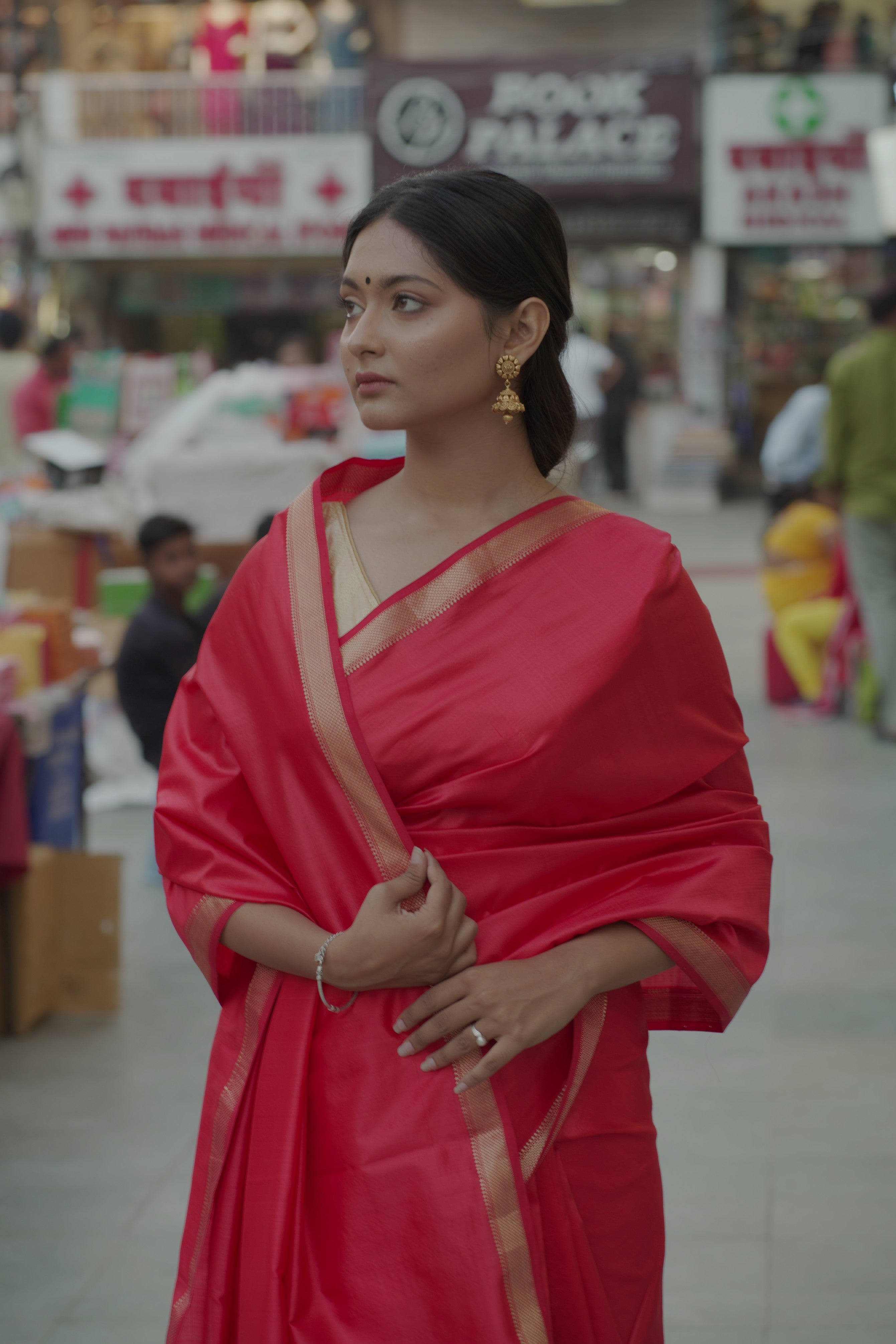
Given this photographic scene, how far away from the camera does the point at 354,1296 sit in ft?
4.31

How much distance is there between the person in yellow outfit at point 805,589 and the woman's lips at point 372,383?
5.48 meters

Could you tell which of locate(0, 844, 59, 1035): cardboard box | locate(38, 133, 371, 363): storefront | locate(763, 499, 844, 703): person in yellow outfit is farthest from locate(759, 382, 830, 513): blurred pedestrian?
locate(38, 133, 371, 363): storefront

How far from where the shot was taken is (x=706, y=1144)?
3.05 m

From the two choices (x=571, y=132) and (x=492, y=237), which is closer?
(x=492, y=237)

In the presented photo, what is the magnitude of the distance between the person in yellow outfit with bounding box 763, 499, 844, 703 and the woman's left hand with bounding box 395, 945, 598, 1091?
551 centimetres

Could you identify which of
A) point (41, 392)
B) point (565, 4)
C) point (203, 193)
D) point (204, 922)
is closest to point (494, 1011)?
point (204, 922)

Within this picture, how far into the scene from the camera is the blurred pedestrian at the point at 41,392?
823 centimetres

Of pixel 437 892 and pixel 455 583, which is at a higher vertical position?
pixel 455 583

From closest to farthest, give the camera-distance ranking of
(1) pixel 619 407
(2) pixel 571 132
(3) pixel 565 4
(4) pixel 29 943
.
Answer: (4) pixel 29 943 → (2) pixel 571 132 → (1) pixel 619 407 → (3) pixel 565 4

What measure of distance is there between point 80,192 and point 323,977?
14.9m

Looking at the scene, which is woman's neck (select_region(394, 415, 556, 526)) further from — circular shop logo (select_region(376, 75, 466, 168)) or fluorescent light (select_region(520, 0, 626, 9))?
fluorescent light (select_region(520, 0, 626, 9))

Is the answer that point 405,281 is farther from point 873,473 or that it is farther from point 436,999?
point 873,473

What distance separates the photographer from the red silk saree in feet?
4.28

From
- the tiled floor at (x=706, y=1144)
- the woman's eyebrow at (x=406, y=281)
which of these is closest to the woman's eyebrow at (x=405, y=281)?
the woman's eyebrow at (x=406, y=281)
